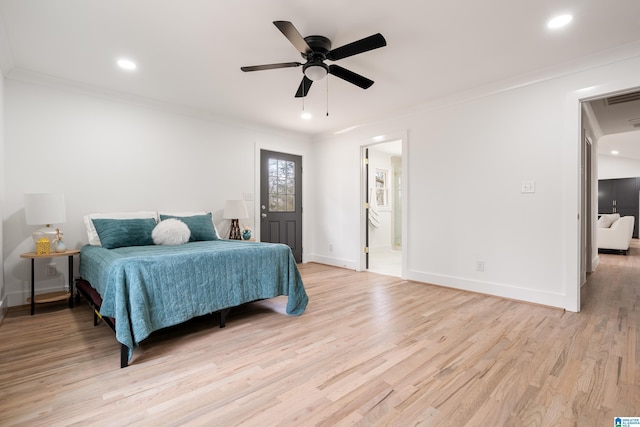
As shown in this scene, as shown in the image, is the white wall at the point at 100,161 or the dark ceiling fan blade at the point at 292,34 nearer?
the dark ceiling fan blade at the point at 292,34

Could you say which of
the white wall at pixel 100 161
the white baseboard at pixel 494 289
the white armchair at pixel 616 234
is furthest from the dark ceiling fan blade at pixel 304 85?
the white armchair at pixel 616 234

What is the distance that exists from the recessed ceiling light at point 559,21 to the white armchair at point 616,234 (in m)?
6.24

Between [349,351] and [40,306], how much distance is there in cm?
330

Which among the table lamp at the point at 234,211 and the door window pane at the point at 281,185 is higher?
the door window pane at the point at 281,185

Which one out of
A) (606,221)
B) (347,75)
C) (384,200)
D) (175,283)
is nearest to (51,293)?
(175,283)

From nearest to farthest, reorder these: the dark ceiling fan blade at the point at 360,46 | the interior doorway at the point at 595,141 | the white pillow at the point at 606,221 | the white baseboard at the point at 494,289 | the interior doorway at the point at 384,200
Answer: the dark ceiling fan blade at the point at 360,46 < the white baseboard at the point at 494,289 < the interior doorway at the point at 595,141 < the white pillow at the point at 606,221 < the interior doorway at the point at 384,200

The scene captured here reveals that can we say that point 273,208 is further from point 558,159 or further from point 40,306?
point 558,159

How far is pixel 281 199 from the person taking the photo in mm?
5355

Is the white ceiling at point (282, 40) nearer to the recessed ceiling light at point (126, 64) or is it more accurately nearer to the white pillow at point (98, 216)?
the recessed ceiling light at point (126, 64)

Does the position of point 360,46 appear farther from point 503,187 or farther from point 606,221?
point 606,221

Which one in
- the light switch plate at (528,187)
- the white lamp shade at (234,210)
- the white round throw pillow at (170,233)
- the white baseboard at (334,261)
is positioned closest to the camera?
the light switch plate at (528,187)

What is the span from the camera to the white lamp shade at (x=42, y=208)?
9.39 ft

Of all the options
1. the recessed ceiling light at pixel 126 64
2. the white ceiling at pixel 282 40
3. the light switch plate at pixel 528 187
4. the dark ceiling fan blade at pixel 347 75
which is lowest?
the light switch plate at pixel 528 187

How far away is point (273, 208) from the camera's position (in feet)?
17.2
